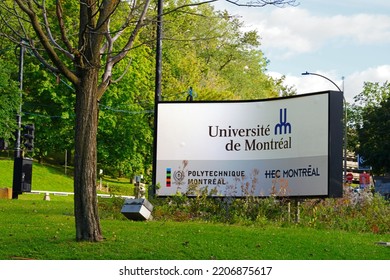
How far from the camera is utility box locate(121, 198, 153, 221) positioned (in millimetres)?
23812

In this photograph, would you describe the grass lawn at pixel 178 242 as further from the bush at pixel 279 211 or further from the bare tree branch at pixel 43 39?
the bare tree branch at pixel 43 39

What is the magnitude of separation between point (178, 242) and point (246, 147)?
1025cm

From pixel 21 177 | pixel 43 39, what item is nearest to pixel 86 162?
pixel 43 39

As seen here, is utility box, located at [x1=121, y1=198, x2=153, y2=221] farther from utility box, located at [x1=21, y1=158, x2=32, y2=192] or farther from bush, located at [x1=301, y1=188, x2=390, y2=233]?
utility box, located at [x1=21, y1=158, x2=32, y2=192]

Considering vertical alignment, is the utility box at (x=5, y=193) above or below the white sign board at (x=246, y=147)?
below

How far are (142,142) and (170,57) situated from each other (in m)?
10.8

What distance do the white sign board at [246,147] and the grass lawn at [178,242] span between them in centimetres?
401

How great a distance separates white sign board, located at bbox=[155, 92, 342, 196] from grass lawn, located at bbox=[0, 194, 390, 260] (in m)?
4.01

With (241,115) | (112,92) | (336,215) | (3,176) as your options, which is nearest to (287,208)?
(336,215)

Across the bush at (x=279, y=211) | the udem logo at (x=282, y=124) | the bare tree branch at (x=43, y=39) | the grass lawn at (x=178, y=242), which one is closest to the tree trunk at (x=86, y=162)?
the bare tree branch at (x=43, y=39)

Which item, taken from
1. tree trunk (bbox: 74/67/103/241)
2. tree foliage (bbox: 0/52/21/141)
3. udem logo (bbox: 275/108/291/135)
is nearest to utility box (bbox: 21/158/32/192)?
tree foliage (bbox: 0/52/21/141)

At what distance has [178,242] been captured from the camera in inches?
741

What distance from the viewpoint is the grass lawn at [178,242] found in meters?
17.5

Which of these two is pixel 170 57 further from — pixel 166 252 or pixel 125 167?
pixel 166 252
